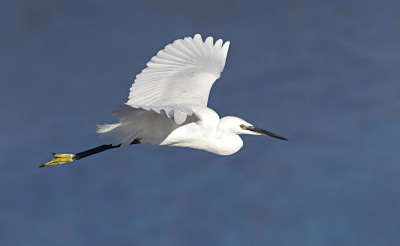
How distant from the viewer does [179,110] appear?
4.33 meters

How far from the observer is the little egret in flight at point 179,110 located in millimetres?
5398

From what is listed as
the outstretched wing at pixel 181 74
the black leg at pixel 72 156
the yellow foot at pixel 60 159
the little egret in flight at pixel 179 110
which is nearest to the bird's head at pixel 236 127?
the little egret in flight at pixel 179 110

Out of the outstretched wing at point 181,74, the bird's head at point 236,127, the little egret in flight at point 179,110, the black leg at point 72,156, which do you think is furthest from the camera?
the outstretched wing at point 181,74

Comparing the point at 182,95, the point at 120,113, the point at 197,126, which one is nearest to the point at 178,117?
the point at 120,113

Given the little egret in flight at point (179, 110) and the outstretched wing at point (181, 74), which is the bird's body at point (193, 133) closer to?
the little egret in flight at point (179, 110)

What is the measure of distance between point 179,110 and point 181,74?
7.79 ft

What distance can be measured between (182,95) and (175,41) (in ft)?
3.41

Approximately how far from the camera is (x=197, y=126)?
5.51 metres

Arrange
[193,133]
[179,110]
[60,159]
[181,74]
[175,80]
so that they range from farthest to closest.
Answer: [181,74] < [175,80] < [60,159] < [193,133] < [179,110]

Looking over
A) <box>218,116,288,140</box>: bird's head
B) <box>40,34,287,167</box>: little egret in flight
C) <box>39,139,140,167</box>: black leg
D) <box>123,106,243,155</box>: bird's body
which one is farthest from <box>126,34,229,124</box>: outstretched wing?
<box>39,139,140,167</box>: black leg

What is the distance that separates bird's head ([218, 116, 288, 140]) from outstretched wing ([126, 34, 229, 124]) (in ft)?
1.81

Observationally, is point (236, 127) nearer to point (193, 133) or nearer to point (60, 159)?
point (193, 133)

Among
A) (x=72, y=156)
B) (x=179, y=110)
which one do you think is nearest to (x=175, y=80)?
(x=72, y=156)

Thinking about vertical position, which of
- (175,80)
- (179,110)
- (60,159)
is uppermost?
(179,110)
